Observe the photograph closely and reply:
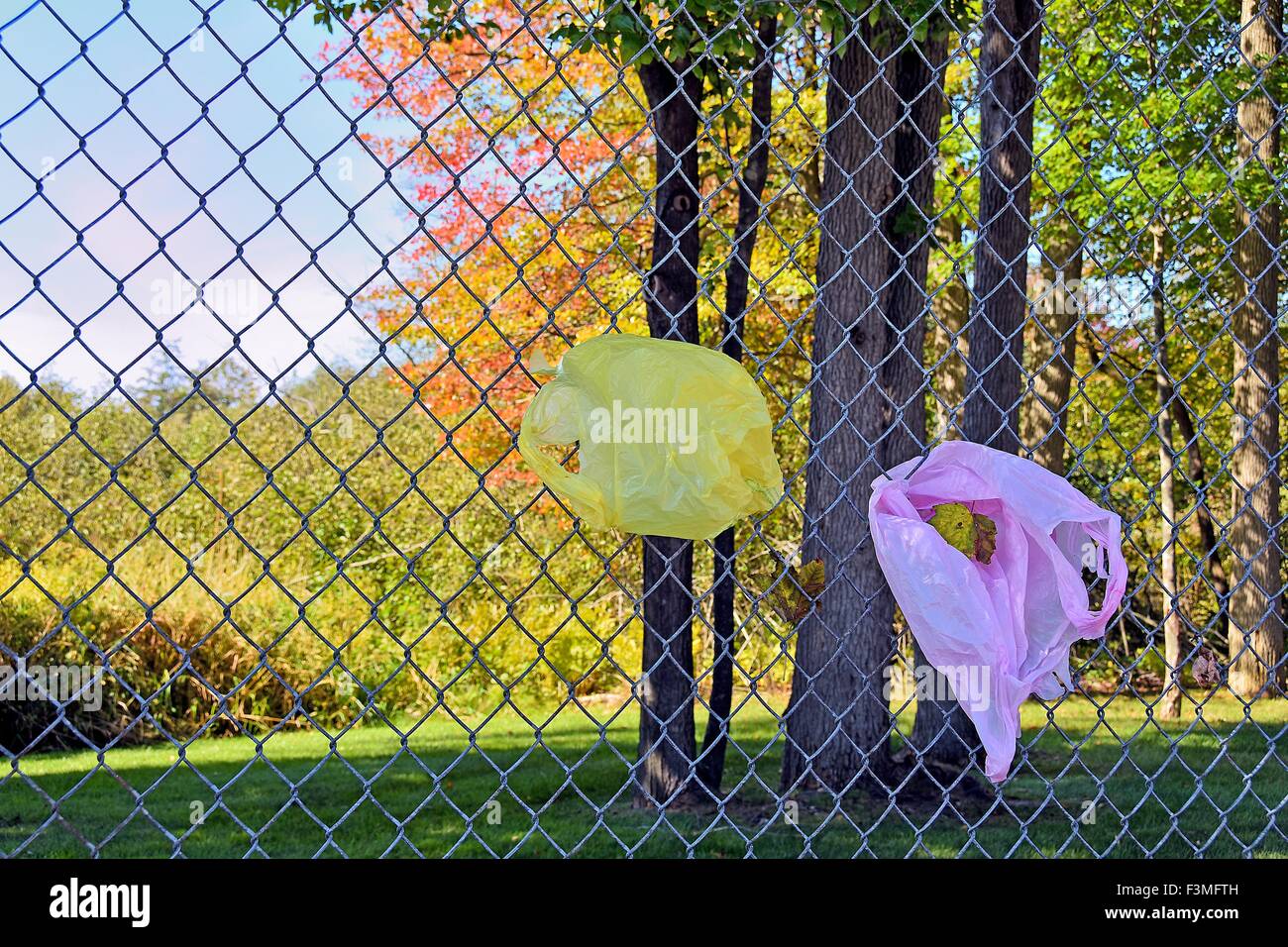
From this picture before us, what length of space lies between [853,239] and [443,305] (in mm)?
4578

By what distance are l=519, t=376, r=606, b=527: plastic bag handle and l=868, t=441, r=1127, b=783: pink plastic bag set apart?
2.00ft

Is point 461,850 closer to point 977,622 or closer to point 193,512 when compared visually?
point 977,622

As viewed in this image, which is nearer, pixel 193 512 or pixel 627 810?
pixel 627 810

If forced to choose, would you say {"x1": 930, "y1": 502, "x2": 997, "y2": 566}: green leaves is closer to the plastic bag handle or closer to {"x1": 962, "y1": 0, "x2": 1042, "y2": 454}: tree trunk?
the plastic bag handle

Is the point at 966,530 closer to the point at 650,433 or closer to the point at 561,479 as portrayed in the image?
the point at 650,433

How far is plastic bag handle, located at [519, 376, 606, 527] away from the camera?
2.02 metres

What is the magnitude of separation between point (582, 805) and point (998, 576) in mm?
4099

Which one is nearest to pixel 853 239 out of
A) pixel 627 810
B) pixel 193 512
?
pixel 627 810

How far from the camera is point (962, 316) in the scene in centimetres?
1068

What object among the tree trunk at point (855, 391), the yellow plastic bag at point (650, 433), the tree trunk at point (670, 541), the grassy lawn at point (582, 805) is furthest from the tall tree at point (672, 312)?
the yellow plastic bag at point (650, 433)

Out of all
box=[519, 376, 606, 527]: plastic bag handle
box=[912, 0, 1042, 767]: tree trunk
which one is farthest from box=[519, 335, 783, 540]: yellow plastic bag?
box=[912, 0, 1042, 767]: tree trunk

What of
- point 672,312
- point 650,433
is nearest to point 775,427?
point 650,433

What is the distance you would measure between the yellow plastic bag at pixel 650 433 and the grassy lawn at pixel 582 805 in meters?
1.20
